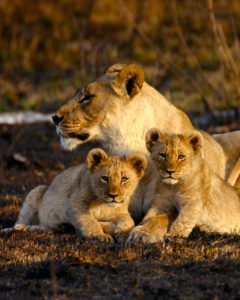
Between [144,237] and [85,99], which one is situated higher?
[85,99]

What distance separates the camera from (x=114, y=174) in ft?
19.5

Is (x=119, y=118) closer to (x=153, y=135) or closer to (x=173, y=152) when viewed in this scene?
(x=153, y=135)

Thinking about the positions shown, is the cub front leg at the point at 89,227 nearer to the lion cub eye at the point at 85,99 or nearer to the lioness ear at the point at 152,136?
the lioness ear at the point at 152,136

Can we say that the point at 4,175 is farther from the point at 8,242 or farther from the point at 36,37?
→ the point at 36,37

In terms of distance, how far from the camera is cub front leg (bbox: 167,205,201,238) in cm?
566

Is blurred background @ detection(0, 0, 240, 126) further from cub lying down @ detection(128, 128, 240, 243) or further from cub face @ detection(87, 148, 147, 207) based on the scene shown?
cub lying down @ detection(128, 128, 240, 243)

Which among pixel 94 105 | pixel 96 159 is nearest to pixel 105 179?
pixel 96 159

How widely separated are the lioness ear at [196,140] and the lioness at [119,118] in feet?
1.84

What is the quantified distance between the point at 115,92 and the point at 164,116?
63 centimetres

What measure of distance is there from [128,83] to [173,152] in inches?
45.9

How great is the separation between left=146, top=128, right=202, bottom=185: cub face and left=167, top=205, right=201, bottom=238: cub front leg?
12.1 inches

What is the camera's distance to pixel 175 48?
2344cm

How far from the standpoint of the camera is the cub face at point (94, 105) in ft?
20.7

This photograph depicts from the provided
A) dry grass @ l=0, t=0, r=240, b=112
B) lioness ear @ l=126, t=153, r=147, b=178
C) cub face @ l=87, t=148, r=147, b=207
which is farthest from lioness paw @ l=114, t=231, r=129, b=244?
dry grass @ l=0, t=0, r=240, b=112
